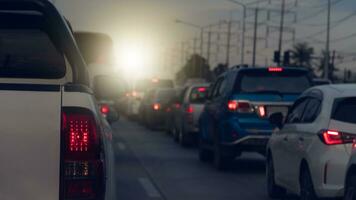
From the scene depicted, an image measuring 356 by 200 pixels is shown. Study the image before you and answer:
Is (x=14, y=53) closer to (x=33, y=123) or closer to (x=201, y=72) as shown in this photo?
(x=33, y=123)

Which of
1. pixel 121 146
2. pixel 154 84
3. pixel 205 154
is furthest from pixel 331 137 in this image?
pixel 154 84

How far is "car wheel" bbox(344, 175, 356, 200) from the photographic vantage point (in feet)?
30.7

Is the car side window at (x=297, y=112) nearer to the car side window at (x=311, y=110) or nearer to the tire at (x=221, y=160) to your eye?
the car side window at (x=311, y=110)

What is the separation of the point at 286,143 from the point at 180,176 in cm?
501

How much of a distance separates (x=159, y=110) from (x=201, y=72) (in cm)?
8035

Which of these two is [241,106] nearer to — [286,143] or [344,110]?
[286,143]

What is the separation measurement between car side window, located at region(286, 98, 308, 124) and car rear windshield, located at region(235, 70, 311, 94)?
4.68 m

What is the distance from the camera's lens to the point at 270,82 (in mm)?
18203

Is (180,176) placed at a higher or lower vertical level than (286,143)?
lower

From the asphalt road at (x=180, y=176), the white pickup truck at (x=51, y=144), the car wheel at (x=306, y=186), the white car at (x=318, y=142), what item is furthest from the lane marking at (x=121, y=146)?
the white pickup truck at (x=51, y=144)

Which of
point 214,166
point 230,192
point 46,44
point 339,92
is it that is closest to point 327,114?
point 339,92

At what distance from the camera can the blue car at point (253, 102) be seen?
59.1 feet

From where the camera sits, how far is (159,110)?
3769 cm

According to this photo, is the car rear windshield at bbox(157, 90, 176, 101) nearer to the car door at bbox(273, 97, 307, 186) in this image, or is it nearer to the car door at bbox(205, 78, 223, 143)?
the car door at bbox(205, 78, 223, 143)
